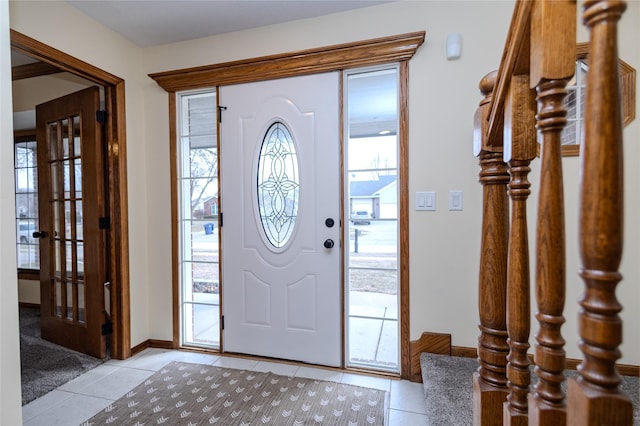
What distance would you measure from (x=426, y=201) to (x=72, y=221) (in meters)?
2.74

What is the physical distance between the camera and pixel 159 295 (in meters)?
2.65

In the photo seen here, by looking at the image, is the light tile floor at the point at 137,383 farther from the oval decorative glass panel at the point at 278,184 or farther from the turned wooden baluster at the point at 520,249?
the turned wooden baluster at the point at 520,249

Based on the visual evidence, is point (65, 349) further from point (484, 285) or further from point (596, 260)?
point (596, 260)

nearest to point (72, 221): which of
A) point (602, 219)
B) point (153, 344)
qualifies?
point (153, 344)

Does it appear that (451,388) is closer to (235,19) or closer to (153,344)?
(153,344)

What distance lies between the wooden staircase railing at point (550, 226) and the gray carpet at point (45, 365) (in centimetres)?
255

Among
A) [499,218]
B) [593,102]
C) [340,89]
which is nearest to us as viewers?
[593,102]

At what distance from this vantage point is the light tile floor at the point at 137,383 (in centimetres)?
178

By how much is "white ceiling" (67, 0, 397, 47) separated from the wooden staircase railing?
1.73 meters

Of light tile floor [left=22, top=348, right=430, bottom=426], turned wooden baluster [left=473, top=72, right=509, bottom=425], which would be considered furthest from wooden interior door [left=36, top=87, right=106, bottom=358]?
turned wooden baluster [left=473, top=72, right=509, bottom=425]

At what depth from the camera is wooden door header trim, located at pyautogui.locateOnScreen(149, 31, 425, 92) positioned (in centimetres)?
206

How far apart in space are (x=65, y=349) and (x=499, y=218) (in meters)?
3.28

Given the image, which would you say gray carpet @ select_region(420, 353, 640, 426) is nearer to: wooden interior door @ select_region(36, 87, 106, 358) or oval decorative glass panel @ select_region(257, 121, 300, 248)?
oval decorative glass panel @ select_region(257, 121, 300, 248)

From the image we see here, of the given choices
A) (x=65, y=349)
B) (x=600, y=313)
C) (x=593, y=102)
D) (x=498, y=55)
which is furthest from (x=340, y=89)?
(x=65, y=349)
